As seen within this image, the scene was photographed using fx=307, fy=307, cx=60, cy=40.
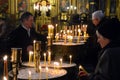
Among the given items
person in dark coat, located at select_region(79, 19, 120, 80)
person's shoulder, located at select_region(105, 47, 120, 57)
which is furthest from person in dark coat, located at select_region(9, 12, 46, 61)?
person's shoulder, located at select_region(105, 47, 120, 57)

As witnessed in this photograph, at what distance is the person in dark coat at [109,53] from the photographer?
2666mm

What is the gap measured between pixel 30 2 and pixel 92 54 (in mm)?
9019

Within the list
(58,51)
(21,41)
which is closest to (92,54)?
(58,51)

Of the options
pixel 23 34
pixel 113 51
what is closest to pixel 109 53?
pixel 113 51

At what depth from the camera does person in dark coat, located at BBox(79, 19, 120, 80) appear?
2666 mm

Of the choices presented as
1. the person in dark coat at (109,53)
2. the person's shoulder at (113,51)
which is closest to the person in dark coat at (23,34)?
the person in dark coat at (109,53)

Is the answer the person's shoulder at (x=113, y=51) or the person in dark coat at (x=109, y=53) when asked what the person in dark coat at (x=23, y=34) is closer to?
the person in dark coat at (x=109, y=53)

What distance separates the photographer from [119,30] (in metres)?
Answer: 2.82

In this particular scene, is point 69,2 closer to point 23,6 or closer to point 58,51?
point 23,6

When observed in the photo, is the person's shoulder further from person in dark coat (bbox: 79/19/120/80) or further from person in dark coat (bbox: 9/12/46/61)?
person in dark coat (bbox: 9/12/46/61)

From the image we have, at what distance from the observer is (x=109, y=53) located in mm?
2668

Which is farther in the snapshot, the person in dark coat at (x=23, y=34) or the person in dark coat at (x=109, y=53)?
the person in dark coat at (x=23, y=34)

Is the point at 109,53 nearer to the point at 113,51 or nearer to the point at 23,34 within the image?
the point at 113,51

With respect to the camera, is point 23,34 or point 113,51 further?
point 23,34
